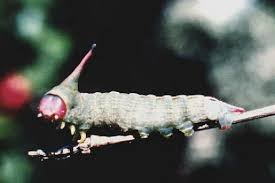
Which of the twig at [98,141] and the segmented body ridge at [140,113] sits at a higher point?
the segmented body ridge at [140,113]

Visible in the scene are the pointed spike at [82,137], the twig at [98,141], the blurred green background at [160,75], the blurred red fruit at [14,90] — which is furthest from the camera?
the blurred green background at [160,75]

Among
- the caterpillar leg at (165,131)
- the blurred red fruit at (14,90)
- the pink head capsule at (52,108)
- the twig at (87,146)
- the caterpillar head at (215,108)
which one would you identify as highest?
the blurred red fruit at (14,90)

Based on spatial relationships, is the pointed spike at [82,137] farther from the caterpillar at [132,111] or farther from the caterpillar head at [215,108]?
the caterpillar head at [215,108]

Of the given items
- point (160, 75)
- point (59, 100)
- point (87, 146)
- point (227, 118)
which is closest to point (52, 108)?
point (59, 100)

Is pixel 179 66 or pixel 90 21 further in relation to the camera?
pixel 179 66

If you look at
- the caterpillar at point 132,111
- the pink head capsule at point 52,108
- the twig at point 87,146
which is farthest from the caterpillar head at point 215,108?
the pink head capsule at point 52,108

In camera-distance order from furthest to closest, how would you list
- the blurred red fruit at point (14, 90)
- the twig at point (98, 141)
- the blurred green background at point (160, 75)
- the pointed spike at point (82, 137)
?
1. the blurred green background at point (160, 75)
2. the blurred red fruit at point (14, 90)
3. the pointed spike at point (82, 137)
4. the twig at point (98, 141)

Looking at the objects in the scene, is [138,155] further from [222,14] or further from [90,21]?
[222,14]

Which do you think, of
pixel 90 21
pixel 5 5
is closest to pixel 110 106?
pixel 5 5

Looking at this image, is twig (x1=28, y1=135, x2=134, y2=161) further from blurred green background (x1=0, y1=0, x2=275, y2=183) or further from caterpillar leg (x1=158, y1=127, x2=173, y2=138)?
blurred green background (x1=0, y1=0, x2=275, y2=183)
